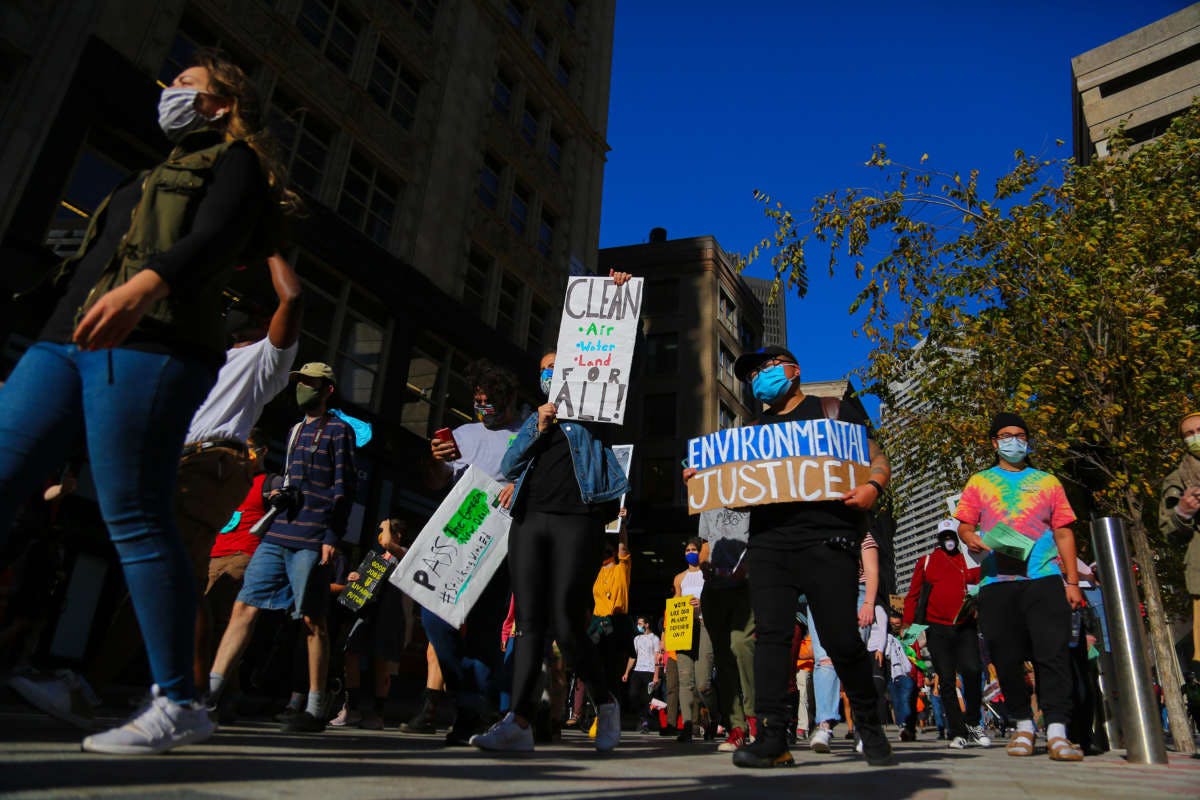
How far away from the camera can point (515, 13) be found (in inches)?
923

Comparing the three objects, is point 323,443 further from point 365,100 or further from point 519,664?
point 365,100

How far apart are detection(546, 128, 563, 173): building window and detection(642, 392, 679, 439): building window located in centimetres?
1526

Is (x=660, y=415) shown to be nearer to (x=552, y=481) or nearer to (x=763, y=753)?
(x=552, y=481)

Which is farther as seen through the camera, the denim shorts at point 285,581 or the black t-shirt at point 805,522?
the denim shorts at point 285,581

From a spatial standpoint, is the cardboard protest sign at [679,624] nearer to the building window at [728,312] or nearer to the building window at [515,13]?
the building window at [515,13]

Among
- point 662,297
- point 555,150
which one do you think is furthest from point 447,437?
point 662,297

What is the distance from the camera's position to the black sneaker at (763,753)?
11.8 ft

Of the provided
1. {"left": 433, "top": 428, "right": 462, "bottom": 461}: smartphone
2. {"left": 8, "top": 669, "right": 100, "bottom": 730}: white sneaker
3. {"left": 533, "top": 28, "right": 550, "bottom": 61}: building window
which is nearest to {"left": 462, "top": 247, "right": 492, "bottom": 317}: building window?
{"left": 533, "top": 28, "right": 550, "bottom": 61}: building window

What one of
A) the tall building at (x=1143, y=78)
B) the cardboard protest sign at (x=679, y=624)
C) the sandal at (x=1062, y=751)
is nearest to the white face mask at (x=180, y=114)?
the sandal at (x=1062, y=751)

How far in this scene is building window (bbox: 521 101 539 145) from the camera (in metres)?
23.1

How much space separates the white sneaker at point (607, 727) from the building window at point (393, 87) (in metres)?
15.9

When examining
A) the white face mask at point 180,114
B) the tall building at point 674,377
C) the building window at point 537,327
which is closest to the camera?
the white face mask at point 180,114

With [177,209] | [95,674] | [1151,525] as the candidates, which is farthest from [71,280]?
[1151,525]

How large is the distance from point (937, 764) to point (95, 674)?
4123mm
